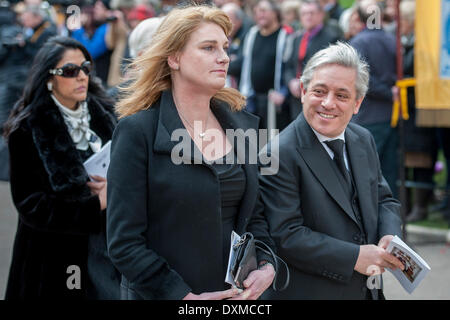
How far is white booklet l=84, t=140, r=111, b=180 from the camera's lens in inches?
141

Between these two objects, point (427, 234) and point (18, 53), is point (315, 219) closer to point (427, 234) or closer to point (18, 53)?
point (427, 234)

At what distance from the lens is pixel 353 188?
3.04 metres

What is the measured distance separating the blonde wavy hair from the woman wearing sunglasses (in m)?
0.98

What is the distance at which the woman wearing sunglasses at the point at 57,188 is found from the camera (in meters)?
3.50

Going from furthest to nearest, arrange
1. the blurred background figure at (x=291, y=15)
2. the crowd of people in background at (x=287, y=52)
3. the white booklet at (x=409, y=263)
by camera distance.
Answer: the blurred background figure at (x=291, y=15) < the crowd of people in background at (x=287, y=52) < the white booklet at (x=409, y=263)

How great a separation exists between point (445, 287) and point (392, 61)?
227 cm

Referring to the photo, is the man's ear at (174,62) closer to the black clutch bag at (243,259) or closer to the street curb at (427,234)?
the black clutch bag at (243,259)

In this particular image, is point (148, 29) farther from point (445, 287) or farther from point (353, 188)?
point (445, 287)

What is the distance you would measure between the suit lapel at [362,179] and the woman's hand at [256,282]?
558 mm

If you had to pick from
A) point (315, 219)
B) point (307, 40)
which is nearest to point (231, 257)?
point (315, 219)

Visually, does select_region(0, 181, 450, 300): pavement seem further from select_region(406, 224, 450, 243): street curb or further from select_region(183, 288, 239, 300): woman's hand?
select_region(183, 288, 239, 300): woman's hand

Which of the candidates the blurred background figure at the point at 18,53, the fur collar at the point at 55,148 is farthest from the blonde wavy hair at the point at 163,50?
the blurred background figure at the point at 18,53

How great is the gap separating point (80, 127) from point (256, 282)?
161cm

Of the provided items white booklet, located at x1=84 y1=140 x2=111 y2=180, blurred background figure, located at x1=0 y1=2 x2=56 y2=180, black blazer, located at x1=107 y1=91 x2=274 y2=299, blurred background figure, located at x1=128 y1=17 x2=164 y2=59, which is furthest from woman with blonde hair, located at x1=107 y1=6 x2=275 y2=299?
blurred background figure, located at x1=0 y1=2 x2=56 y2=180
